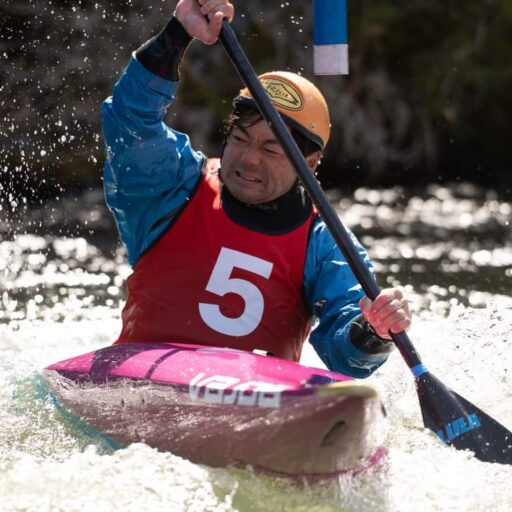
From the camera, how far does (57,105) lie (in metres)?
9.70

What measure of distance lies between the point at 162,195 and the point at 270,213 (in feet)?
1.39

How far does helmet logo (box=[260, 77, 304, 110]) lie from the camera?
4254 millimetres

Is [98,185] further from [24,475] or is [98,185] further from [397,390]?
[24,475]

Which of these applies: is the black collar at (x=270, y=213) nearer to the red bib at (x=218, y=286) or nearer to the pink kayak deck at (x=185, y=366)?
the red bib at (x=218, y=286)

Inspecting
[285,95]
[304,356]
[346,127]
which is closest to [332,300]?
[285,95]

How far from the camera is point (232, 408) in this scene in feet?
11.1

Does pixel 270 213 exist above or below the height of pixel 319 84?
below

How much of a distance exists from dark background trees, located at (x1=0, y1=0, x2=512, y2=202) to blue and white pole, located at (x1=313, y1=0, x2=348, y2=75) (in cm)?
559

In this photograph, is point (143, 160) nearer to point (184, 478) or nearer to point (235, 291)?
point (235, 291)

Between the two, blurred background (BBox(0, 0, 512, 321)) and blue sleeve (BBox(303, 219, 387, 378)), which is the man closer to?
blue sleeve (BBox(303, 219, 387, 378))

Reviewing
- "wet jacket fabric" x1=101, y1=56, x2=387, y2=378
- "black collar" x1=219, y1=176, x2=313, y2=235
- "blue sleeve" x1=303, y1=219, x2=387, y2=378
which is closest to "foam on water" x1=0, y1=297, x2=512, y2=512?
Result: "blue sleeve" x1=303, y1=219, x2=387, y2=378

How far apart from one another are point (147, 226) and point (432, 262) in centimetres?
432

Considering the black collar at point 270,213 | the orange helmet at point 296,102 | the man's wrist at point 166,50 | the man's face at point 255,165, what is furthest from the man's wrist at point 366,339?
the man's wrist at point 166,50

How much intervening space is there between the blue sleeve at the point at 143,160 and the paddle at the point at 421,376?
35cm
